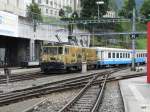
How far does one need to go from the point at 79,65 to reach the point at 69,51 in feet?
13.9

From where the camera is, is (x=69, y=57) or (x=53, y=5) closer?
(x=69, y=57)

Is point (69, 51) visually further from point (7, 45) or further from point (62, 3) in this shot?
point (62, 3)

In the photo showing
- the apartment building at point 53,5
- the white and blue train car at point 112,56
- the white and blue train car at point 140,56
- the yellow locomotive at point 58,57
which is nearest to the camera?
the yellow locomotive at point 58,57

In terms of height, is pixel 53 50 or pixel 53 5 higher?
pixel 53 5

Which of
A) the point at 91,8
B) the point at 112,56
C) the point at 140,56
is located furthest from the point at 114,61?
the point at 91,8

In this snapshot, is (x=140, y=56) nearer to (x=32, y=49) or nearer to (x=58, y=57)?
(x=32, y=49)

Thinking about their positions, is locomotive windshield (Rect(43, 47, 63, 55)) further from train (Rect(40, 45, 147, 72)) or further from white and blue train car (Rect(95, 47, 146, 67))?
white and blue train car (Rect(95, 47, 146, 67))

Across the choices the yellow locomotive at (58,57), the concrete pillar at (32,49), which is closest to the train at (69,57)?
the yellow locomotive at (58,57)

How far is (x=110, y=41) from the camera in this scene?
339 ft

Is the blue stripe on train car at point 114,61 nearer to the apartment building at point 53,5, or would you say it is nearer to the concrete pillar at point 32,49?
the concrete pillar at point 32,49

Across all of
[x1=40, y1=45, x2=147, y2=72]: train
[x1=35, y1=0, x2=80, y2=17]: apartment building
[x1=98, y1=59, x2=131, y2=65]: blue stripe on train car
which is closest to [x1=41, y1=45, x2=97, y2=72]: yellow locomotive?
[x1=40, y1=45, x2=147, y2=72]: train

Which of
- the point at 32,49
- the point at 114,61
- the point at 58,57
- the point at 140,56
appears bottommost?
the point at 114,61

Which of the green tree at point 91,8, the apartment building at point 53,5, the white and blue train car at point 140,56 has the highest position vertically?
the apartment building at point 53,5

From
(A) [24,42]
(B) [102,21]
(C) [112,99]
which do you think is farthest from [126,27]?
(C) [112,99]
